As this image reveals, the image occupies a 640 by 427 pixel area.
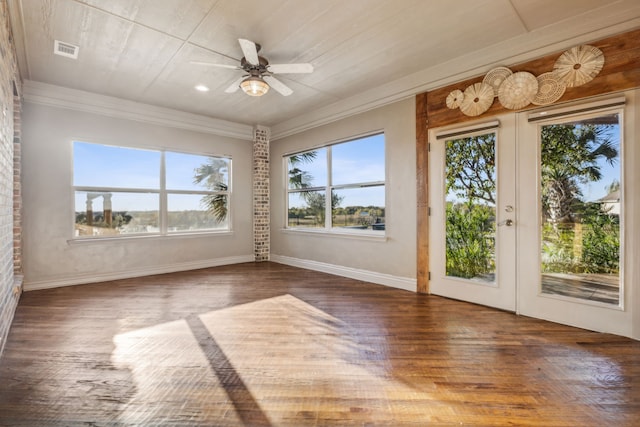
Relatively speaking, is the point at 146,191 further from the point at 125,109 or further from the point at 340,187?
the point at 340,187

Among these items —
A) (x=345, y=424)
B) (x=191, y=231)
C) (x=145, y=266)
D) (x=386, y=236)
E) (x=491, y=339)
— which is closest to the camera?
(x=345, y=424)

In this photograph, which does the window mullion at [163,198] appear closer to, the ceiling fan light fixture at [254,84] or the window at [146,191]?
the window at [146,191]

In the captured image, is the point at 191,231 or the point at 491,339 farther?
the point at 191,231

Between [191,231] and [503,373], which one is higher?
[191,231]

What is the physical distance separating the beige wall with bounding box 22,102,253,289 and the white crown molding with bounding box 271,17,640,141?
300 centimetres

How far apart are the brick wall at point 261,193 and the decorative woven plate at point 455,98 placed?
3.79 metres

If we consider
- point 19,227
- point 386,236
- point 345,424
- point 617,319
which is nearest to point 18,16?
point 19,227

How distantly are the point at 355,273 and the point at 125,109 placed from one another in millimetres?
4492

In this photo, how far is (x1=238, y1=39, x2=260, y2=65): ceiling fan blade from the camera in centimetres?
262

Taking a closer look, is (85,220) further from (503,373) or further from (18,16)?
(503,373)

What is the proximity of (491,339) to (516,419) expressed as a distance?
105 centimetres

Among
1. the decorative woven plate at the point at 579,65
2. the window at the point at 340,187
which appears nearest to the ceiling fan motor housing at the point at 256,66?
the window at the point at 340,187

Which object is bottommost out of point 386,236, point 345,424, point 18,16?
point 345,424

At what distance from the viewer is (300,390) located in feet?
5.91
